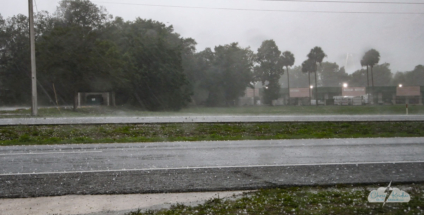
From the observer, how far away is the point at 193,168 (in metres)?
8.69

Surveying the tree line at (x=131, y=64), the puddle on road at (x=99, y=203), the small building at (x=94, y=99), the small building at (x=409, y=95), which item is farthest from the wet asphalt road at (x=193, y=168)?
the small building at (x=409, y=95)

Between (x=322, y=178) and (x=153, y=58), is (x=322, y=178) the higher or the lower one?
the lower one

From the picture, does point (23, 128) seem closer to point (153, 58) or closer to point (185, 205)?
point (185, 205)

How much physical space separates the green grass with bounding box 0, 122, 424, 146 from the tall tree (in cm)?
6110

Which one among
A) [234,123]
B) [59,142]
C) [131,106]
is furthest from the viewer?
[131,106]

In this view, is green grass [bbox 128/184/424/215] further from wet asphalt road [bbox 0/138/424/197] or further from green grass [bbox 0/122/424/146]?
green grass [bbox 0/122/424/146]

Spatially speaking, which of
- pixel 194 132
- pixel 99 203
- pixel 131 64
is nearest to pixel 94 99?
pixel 131 64

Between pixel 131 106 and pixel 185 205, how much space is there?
160 ft

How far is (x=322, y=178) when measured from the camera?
7719mm

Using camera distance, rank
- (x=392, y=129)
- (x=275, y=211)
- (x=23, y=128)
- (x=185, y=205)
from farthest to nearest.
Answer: (x=392, y=129), (x=23, y=128), (x=185, y=205), (x=275, y=211)

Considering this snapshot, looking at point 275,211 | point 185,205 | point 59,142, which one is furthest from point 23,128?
point 275,211

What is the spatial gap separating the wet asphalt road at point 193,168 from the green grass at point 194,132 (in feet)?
10.2

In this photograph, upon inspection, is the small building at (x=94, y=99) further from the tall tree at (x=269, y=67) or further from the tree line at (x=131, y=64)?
the tall tree at (x=269, y=67)

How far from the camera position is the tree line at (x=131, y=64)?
3922 centimetres
